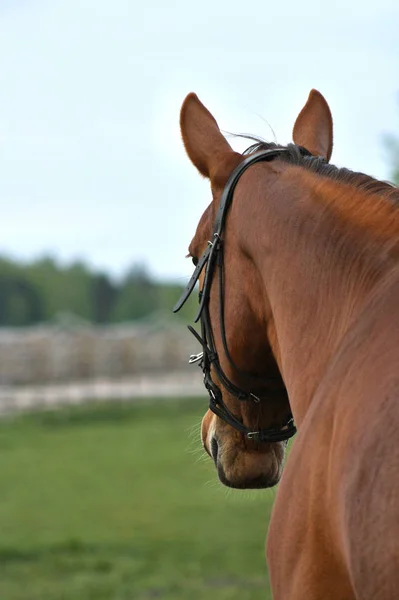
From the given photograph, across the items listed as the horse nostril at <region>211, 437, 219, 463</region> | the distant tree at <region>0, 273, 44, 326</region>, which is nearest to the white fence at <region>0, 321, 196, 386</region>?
the distant tree at <region>0, 273, 44, 326</region>

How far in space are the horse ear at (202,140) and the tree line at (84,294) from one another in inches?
2212

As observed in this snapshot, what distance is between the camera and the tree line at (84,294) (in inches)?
2399

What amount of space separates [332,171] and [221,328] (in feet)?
1.91

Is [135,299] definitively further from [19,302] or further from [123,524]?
[123,524]

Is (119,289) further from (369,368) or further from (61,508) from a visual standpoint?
(369,368)

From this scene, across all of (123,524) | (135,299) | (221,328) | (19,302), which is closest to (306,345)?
(221,328)

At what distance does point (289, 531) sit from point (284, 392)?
2.55ft

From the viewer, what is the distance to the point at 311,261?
2771 mm

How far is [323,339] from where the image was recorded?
2.71 m

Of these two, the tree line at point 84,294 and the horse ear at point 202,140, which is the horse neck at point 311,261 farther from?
the tree line at point 84,294

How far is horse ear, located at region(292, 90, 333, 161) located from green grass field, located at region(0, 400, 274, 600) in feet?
4.14

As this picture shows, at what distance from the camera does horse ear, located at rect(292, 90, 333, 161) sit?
3.44 metres

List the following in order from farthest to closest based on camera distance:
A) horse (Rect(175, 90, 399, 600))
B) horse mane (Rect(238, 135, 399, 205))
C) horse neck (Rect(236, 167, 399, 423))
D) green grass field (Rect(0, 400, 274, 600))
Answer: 1. green grass field (Rect(0, 400, 274, 600))
2. horse mane (Rect(238, 135, 399, 205))
3. horse neck (Rect(236, 167, 399, 423))
4. horse (Rect(175, 90, 399, 600))

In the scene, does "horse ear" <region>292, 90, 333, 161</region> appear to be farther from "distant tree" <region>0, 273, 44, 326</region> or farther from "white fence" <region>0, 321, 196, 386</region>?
"distant tree" <region>0, 273, 44, 326</region>
